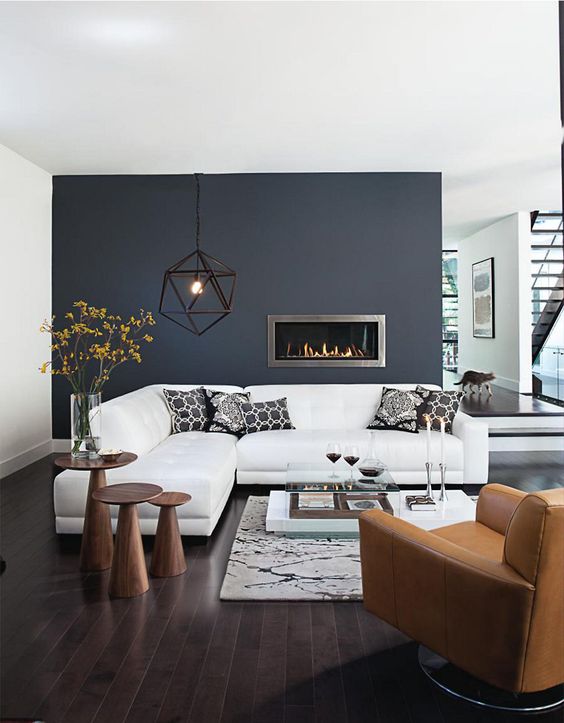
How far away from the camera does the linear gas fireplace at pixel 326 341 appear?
6.61m

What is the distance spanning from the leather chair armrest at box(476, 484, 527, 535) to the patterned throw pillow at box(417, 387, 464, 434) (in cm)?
244

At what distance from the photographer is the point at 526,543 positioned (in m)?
1.95

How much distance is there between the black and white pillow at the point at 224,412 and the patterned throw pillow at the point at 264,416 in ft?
0.18

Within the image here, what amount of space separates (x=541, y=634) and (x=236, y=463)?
3.47 meters

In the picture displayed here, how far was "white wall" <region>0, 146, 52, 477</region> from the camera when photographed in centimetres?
570

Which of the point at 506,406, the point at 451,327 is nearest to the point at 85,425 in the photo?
the point at 506,406

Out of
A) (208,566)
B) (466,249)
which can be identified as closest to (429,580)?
(208,566)

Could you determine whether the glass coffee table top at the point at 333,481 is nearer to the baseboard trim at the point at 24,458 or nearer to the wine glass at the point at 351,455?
the wine glass at the point at 351,455

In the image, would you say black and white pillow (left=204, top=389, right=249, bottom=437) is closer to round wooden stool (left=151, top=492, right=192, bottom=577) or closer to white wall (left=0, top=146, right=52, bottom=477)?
white wall (left=0, top=146, right=52, bottom=477)

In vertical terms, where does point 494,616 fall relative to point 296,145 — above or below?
below

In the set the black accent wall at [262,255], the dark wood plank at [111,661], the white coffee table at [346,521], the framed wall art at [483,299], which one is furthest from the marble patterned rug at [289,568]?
the framed wall art at [483,299]

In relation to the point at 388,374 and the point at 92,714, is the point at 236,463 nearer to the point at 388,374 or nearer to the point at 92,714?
the point at 388,374

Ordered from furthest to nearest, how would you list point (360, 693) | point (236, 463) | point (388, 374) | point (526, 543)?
point (388, 374) → point (236, 463) → point (360, 693) → point (526, 543)

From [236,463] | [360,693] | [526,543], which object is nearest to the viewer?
[526,543]
